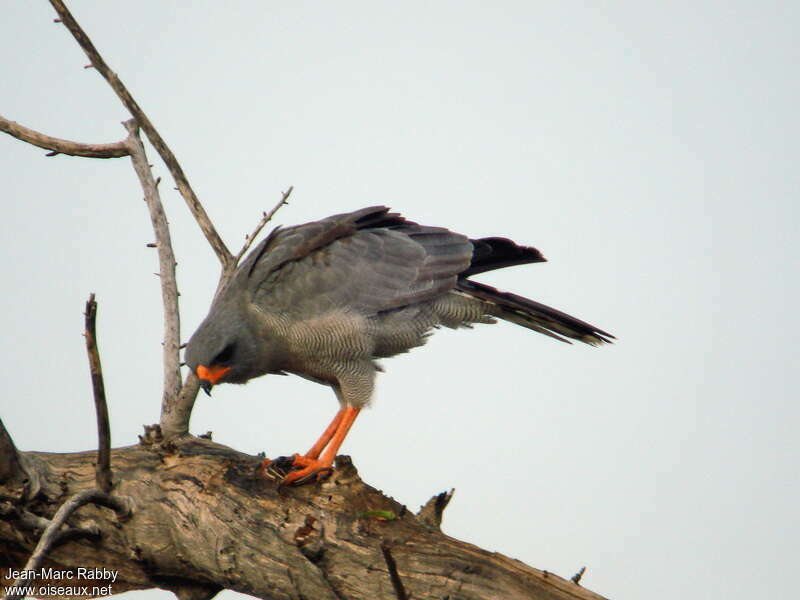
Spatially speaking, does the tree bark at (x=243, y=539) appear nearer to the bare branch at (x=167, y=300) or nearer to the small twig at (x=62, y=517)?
the small twig at (x=62, y=517)

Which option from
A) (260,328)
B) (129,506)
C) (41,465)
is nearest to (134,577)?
(129,506)

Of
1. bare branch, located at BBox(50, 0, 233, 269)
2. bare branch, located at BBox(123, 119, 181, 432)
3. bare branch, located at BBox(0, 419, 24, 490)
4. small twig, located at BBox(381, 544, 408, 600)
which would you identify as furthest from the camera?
bare branch, located at BBox(50, 0, 233, 269)

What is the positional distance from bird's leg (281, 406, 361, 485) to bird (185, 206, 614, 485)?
1cm

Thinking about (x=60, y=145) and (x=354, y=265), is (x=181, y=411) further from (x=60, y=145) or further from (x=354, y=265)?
(x=60, y=145)

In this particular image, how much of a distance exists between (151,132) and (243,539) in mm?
2965

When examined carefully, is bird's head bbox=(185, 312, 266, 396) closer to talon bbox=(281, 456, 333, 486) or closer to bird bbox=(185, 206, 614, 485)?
bird bbox=(185, 206, 614, 485)

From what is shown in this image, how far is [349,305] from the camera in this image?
19.6ft

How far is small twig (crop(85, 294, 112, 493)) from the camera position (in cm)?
365

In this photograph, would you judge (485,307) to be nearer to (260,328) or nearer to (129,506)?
(260,328)

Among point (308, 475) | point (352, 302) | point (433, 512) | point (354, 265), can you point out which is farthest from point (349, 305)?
point (433, 512)

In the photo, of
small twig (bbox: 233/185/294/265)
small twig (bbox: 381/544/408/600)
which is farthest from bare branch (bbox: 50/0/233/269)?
small twig (bbox: 381/544/408/600)

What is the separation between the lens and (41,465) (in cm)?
476

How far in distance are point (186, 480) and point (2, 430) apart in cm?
97

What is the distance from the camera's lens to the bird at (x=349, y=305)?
5820 mm
